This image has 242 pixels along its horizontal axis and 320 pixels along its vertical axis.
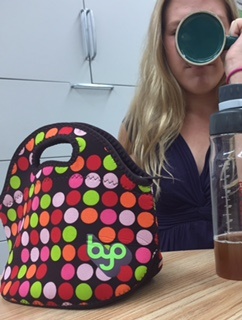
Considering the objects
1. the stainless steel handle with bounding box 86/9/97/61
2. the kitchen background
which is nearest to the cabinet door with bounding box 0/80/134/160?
the kitchen background

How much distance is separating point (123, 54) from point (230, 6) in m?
0.81

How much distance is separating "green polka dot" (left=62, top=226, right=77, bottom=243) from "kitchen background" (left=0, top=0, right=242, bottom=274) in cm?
103

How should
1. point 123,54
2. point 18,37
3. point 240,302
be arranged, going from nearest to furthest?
point 240,302 < point 18,37 < point 123,54

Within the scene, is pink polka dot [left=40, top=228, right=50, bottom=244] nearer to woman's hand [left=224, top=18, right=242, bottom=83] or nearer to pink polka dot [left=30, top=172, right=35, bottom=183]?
pink polka dot [left=30, top=172, right=35, bottom=183]

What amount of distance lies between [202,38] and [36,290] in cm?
42

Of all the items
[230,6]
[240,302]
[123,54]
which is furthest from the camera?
[123,54]

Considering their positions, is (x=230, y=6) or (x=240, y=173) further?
(x=230, y=6)

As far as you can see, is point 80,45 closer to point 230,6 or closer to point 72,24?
point 72,24

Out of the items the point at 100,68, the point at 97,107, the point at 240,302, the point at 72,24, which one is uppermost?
the point at 72,24

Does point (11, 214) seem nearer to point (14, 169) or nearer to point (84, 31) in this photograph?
point (14, 169)

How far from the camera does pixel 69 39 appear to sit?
1.58 metres

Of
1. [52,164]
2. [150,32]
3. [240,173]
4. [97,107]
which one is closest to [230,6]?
[150,32]

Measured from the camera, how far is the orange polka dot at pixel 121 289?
0.44m

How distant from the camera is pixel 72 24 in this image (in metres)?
1.59
